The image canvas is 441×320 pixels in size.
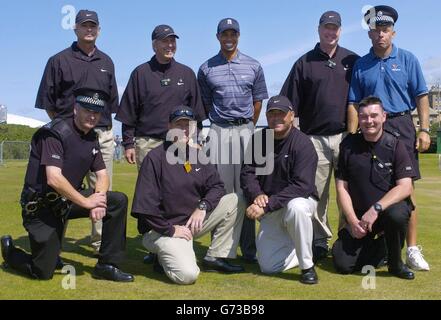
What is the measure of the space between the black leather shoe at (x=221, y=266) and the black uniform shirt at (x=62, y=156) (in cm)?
169

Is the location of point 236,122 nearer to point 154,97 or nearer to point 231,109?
point 231,109

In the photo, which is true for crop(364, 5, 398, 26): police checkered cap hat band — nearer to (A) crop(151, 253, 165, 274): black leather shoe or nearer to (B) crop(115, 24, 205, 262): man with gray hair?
(B) crop(115, 24, 205, 262): man with gray hair

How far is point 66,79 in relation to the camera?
6770mm

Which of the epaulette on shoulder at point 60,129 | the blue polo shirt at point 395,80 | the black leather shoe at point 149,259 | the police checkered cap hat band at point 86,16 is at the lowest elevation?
the black leather shoe at point 149,259

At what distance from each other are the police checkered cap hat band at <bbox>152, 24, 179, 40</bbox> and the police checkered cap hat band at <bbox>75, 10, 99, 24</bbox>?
2.44 ft

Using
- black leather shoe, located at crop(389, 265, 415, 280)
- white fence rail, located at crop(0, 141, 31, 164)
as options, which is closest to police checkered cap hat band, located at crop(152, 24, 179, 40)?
black leather shoe, located at crop(389, 265, 415, 280)

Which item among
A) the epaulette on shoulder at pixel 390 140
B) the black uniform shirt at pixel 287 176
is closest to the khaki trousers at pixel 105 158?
the black uniform shirt at pixel 287 176

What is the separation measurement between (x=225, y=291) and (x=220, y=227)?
1.10m

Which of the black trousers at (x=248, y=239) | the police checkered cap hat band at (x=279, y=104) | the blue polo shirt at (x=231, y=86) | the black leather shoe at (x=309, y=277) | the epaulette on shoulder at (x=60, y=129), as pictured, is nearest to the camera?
the black leather shoe at (x=309, y=277)

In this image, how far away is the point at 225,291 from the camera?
207 inches

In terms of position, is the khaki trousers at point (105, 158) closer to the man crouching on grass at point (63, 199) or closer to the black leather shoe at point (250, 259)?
the man crouching on grass at point (63, 199)

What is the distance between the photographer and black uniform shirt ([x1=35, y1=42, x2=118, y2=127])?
22.3 feet

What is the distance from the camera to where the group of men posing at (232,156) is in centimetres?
575
